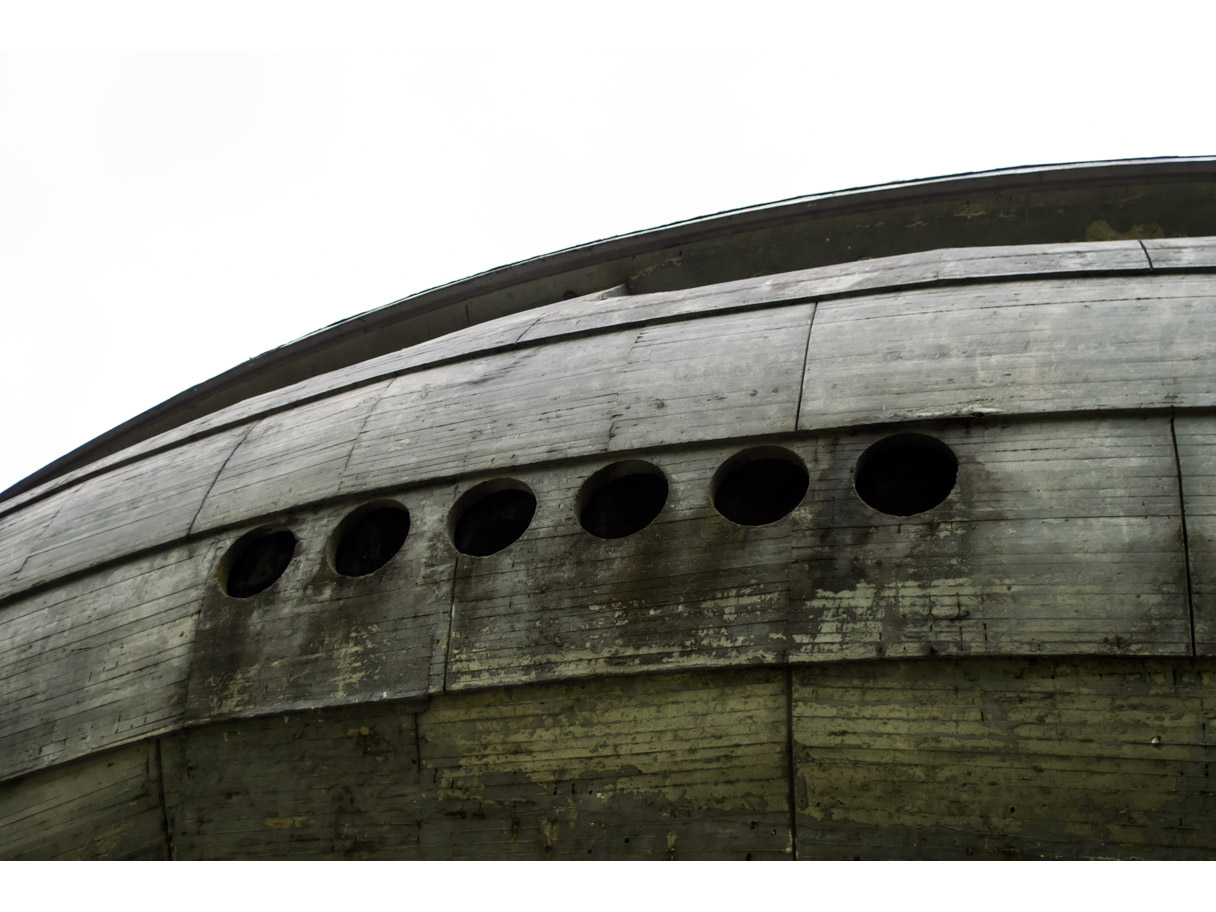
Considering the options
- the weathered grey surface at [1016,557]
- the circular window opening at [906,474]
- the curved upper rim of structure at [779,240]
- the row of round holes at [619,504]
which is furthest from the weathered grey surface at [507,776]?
the curved upper rim of structure at [779,240]

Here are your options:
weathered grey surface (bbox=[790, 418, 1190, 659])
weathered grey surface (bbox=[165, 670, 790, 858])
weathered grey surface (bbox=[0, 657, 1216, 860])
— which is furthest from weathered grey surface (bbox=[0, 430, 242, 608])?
weathered grey surface (bbox=[790, 418, 1190, 659])

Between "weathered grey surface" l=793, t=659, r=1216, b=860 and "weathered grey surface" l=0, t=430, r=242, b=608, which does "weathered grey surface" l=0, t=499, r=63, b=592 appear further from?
"weathered grey surface" l=793, t=659, r=1216, b=860

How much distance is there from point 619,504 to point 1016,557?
2307 millimetres

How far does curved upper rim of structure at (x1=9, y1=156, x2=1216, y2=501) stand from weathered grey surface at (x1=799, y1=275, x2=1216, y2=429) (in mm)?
3058

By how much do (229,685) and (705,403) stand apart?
3283 mm

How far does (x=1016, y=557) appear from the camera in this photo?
6.11m

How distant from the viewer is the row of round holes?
687 cm

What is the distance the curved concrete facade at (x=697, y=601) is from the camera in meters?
5.90

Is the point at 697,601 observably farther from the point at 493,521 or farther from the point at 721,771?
the point at 493,521

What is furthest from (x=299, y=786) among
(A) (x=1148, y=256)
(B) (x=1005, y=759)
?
(A) (x=1148, y=256)

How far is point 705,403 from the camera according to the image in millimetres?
7551

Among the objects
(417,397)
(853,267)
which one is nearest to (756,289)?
(853,267)

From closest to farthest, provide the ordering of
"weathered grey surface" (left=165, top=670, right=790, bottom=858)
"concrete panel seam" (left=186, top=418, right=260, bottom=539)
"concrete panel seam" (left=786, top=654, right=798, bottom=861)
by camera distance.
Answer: "concrete panel seam" (left=786, top=654, right=798, bottom=861), "weathered grey surface" (left=165, top=670, right=790, bottom=858), "concrete panel seam" (left=186, top=418, right=260, bottom=539)

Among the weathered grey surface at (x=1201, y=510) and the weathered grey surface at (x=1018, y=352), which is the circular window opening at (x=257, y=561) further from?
the weathered grey surface at (x=1201, y=510)
